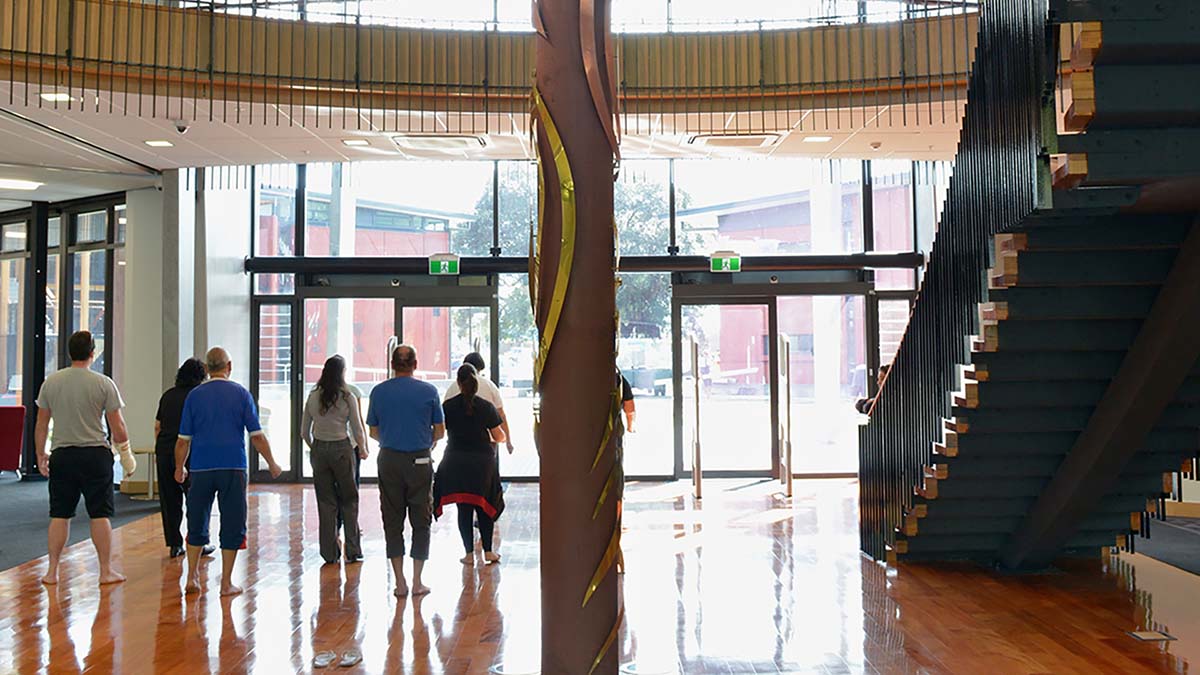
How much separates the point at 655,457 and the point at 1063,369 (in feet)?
24.2

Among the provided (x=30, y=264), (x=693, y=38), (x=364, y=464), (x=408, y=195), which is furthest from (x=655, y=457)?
(x=30, y=264)

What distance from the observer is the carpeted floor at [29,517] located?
8336mm

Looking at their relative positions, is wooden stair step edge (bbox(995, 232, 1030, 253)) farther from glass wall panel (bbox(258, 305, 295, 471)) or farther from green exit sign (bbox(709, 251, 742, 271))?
glass wall panel (bbox(258, 305, 295, 471))

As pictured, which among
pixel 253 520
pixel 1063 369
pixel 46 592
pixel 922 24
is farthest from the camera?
pixel 253 520

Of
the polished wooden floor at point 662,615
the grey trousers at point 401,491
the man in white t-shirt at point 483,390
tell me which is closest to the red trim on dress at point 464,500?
the polished wooden floor at point 662,615

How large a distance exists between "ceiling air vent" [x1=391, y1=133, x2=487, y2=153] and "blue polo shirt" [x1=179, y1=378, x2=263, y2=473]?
3.79 metres

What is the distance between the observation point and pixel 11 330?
13.6 metres

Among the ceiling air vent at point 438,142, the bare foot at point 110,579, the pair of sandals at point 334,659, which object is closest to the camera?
the pair of sandals at point 334,659

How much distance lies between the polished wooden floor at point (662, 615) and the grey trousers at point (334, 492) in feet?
0.69

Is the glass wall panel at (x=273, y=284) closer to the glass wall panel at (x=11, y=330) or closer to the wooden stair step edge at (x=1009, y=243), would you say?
the glass wall panel at (x=11, y=330)

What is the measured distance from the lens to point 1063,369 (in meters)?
5.84

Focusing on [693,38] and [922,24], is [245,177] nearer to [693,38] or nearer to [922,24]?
[693,38]

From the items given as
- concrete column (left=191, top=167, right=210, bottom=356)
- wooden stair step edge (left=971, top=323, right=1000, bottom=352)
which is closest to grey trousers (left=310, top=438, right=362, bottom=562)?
wooden stair step edge (left=971, top=323, right=1000, bottom=352)

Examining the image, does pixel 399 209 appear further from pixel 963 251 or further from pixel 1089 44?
pixel 1089 44
